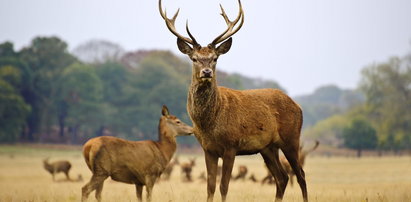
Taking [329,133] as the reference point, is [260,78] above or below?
above

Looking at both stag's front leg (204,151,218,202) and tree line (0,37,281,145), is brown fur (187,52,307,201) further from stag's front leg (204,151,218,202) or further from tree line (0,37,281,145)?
tree line (0,37,281,145)

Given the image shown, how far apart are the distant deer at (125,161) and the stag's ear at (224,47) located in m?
3.26

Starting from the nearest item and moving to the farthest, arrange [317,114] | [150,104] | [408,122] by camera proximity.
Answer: [408,122] → [150,104] → [317,114]

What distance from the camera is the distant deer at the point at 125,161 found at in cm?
1027

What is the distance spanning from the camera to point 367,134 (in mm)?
56125

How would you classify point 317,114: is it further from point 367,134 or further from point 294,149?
point 294,149

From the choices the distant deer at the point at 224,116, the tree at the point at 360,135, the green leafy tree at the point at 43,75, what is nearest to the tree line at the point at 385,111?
the tree at the point at 360,135

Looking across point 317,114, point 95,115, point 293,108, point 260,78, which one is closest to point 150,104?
point 95,115

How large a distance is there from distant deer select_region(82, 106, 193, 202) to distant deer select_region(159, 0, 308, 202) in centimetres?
240

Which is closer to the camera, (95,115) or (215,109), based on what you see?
(215,109)

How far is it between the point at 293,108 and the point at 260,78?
141674mm

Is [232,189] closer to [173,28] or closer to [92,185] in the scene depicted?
[92,185]

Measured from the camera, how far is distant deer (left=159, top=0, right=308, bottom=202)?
8328 millimetres

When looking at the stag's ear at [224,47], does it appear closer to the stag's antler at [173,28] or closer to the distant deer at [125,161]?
the stag's antler at [173,28]
